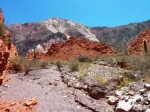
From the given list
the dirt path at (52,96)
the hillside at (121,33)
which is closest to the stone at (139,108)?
the dirt path at (52,96)

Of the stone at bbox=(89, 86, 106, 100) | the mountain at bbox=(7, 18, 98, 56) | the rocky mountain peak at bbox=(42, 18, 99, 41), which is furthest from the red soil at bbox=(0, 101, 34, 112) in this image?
the rocky mountain peak at bbox=(42, 18, 99, 41)

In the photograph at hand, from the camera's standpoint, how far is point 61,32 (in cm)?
11300

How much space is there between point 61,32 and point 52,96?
99318 millimetres

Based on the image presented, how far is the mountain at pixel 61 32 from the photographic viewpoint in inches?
4040

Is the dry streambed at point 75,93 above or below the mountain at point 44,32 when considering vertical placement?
below

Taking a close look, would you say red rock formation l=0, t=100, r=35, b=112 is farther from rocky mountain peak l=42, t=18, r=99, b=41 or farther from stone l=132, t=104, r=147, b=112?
rocky mountain peak l=42, t=18, r=99, b=41

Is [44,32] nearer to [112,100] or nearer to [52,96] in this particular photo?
[52,96]

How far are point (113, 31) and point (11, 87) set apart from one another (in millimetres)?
97837

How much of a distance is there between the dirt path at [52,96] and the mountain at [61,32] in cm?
8088

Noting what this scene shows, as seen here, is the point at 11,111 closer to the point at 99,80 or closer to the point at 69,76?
the point at 99,80

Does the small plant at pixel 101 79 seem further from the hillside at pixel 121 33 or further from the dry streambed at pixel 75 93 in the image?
the hillside at pixel 121 33

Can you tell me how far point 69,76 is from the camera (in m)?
19.4

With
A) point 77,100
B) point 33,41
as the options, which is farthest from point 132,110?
point 33,41

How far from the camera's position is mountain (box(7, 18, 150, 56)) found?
103 meters
